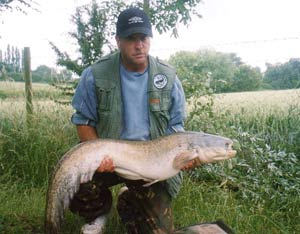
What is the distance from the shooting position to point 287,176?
5.02m

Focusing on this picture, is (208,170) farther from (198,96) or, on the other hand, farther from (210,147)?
(210,147)

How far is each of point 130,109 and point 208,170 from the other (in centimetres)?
192

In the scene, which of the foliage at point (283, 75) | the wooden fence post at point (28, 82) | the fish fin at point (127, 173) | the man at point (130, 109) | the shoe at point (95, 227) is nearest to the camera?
the fish fin at point (127, 173)

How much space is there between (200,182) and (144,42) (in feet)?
7.50

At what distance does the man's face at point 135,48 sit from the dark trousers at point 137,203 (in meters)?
0.96

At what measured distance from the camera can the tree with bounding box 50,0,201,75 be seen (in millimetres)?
5715

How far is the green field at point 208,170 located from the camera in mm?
4324

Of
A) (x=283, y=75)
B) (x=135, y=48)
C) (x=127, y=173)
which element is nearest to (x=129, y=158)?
(x=127, y=173)

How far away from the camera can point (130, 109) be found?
365 centimetres

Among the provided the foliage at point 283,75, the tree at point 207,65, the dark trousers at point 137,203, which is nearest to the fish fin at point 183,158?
the dark trousers at point 137,203

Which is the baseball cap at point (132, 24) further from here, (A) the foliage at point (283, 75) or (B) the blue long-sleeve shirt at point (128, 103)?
(A) the foliage at point (283, 75)

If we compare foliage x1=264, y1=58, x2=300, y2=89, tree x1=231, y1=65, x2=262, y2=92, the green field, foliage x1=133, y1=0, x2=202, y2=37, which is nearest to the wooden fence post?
the green field

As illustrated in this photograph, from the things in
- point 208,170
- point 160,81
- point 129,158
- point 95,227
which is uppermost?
point 160,81

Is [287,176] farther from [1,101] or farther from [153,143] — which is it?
[1,101]
